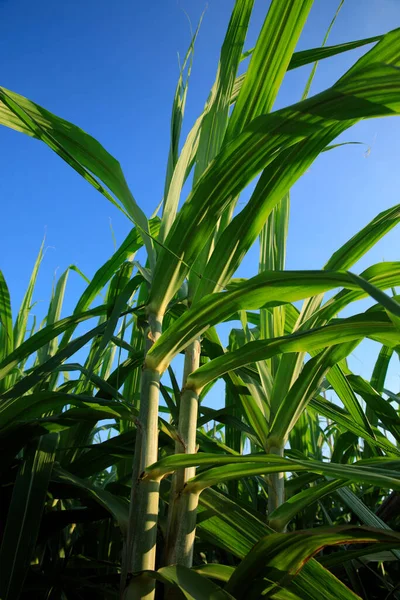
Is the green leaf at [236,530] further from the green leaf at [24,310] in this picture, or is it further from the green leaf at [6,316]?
the green leaf at [24,310]

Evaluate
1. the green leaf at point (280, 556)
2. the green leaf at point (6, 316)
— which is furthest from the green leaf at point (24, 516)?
the green leaf at point (6, 316)

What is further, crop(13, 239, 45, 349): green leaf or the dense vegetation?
crop(13, 239, 45, 349): green leaf

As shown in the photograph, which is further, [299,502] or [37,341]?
[37,341]

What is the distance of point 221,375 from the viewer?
2.04ft

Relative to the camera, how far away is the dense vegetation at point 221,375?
1.63ft

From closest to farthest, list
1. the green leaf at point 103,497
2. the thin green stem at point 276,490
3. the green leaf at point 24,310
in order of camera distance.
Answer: the green leaf at point 103,497
the thin green stem at point 276,490
the green leaf at point 24,310

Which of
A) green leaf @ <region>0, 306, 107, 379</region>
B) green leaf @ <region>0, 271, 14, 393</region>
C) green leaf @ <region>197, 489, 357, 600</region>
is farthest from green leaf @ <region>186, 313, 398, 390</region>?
green leaf @ <region>0, 271, 14, 393</region>

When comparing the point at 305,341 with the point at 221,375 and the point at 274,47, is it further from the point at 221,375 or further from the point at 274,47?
the point at 274,47

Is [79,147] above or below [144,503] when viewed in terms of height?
above

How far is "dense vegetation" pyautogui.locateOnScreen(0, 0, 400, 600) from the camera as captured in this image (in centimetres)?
50

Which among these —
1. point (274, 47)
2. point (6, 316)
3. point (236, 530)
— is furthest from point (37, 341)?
point (274, 47)

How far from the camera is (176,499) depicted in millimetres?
544

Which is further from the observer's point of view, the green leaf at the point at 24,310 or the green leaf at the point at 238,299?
the green leaf at the point at 24,310

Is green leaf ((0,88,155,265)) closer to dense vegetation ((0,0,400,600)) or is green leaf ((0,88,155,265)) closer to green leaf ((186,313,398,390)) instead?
dense vegetation ((0,0,400,600))
